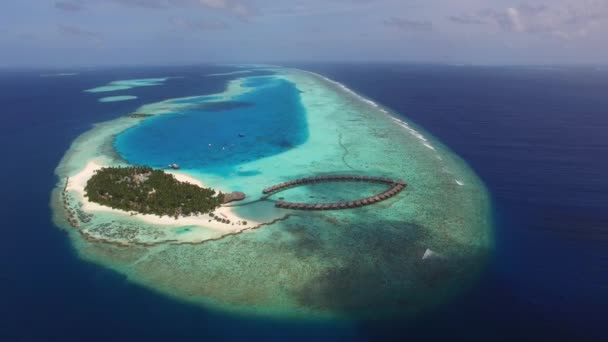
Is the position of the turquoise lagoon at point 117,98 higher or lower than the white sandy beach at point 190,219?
higher

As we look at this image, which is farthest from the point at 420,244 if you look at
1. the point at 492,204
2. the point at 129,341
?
the point at 129,341

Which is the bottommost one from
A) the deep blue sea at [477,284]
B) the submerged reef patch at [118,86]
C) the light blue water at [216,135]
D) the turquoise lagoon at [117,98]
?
the deep blue sea at [477,284]

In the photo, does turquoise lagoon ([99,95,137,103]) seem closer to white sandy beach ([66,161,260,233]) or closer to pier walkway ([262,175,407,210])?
white sandy beach ([66,161,260,233])

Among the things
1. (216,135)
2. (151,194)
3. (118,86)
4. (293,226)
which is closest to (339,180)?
(293,226)

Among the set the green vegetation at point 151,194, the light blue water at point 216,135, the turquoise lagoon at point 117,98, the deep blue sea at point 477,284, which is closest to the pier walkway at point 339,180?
the green vegetation at point 151,194

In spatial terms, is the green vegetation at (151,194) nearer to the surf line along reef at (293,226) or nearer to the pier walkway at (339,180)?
the surf line along reef at (293,226)

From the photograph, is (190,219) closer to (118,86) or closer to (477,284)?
(477,284)

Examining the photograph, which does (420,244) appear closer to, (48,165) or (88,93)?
(48,165)
